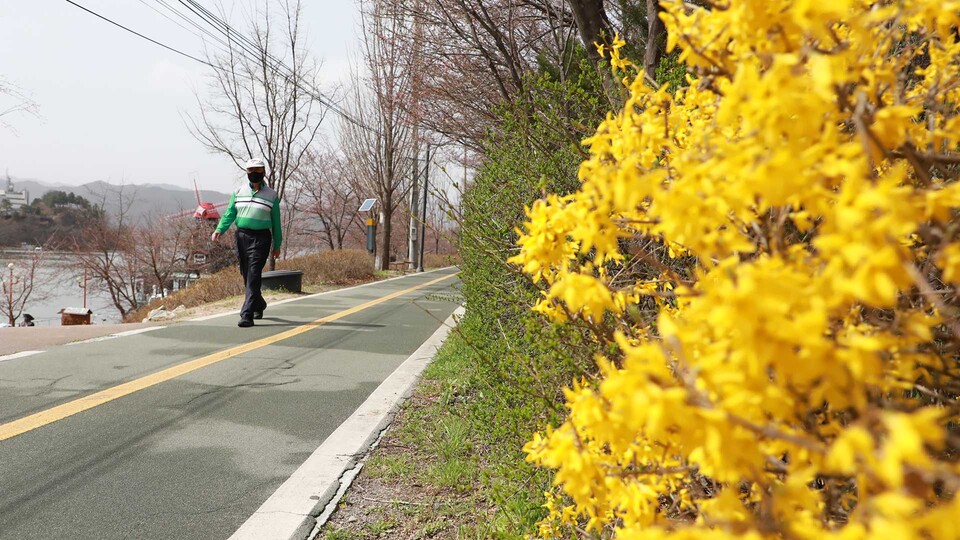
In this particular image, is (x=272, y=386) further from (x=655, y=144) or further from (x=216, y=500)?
(x=655, y=144)

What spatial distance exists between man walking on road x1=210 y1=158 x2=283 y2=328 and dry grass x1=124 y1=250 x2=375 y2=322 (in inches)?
213

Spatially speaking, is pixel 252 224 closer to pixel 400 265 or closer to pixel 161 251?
pixel 161 251

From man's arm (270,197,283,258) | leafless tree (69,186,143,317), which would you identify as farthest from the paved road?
leafless tree (69,186,143,317)

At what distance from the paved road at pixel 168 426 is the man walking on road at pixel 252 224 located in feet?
2.62

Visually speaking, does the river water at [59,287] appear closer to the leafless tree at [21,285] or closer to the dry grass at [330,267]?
the leafless tree at [21,285]

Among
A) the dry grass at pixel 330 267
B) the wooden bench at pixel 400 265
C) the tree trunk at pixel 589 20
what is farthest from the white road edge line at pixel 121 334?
the wooden bench at pixel 400 265

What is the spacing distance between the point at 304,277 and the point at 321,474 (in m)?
13.5

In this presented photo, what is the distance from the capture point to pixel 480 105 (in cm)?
945

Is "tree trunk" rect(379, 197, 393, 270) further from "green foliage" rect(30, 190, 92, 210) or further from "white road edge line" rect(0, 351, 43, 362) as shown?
"green foliage" rect(30, 190, 92, 210)

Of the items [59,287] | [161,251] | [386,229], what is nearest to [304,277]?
[386,229]

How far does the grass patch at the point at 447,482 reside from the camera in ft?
8.13

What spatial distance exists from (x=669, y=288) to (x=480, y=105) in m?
7.98

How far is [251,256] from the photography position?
7.53m

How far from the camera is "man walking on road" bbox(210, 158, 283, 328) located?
748cm
